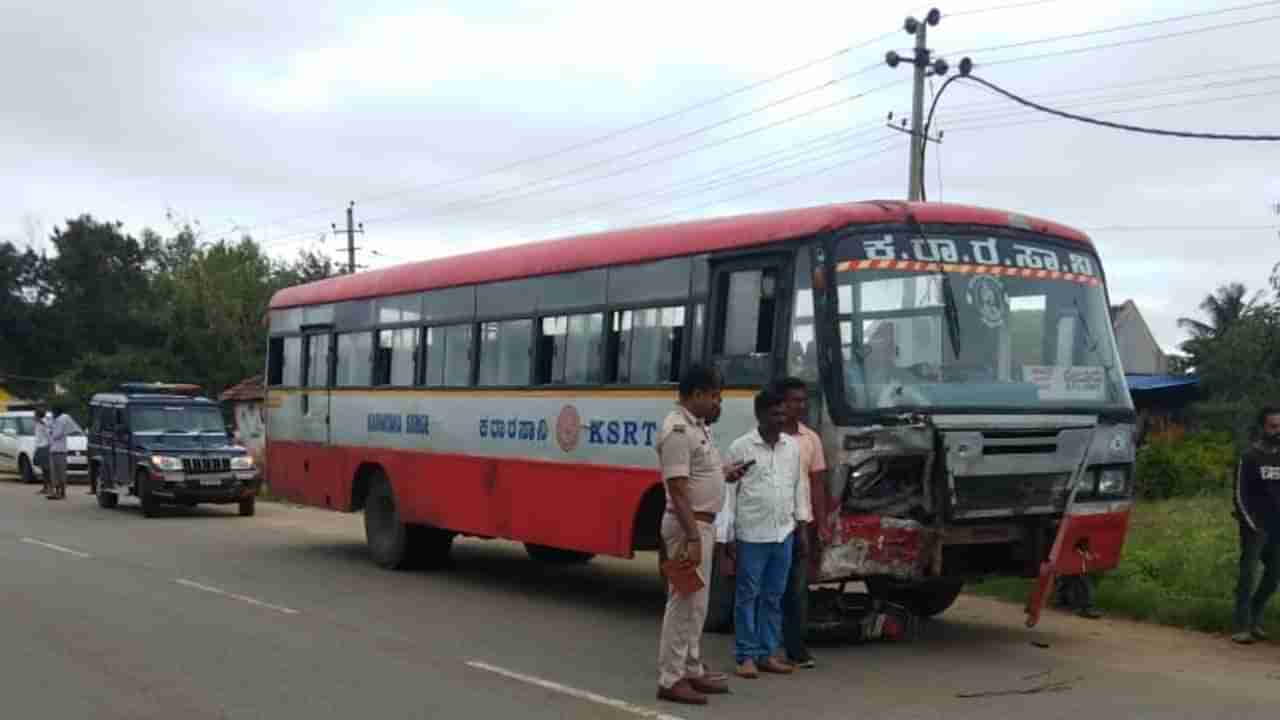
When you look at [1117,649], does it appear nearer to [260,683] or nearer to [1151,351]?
[260,683]

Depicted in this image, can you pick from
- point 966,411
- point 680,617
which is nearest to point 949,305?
point 966,411

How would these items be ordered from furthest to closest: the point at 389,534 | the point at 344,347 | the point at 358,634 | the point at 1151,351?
the point at 1151,351 → the point at 344,347 → the point at 389,534 → the point at 358,634

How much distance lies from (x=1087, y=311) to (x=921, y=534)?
7.33 feet

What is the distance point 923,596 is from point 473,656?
3753 mm

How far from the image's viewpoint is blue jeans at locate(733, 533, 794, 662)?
8.23 metres

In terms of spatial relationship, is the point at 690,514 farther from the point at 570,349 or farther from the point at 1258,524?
the point at 1258,524

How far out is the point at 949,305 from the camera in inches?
359

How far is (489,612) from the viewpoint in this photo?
11.3m

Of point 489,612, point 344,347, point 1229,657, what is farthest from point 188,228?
point 1229,657

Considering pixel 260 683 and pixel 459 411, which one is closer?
pixel 260 683

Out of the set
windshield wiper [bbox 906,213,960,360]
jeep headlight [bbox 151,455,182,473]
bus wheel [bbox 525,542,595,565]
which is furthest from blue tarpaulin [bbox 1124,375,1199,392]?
windshield wiper [bbox 906,213,960,360]

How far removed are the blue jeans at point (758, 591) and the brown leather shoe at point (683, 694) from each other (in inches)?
30.6

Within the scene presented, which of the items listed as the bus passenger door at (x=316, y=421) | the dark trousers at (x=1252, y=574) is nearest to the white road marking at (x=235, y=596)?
the bus passenger door at (x=316, y=421)

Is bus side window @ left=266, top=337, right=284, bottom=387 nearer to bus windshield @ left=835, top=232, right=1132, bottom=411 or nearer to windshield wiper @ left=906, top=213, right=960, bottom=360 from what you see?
bus windshield @ left=835, top=232, right=1132, bottom=411
